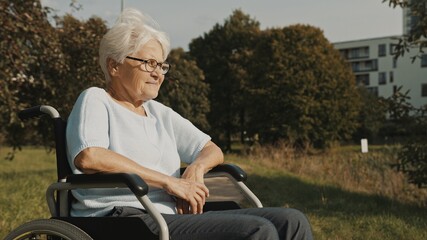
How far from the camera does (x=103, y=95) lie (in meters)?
2.71

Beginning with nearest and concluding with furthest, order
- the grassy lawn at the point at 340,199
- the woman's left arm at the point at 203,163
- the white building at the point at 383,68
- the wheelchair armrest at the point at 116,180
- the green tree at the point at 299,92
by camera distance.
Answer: the wheelchair armrest at the point at 116,180, the woman's left arm at the point at 203,163, the grassy lawn at the point at 340,199, the green tree at the point at 299,92, the white building at the point at 383,68

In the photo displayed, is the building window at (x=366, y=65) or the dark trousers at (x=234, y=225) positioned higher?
the building window at (x=366, y=65)

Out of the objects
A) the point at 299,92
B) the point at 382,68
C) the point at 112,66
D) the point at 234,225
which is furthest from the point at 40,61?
the point at 382,68

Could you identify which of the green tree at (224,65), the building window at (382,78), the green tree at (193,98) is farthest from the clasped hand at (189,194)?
the building window at (382,78)

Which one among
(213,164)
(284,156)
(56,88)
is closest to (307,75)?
(284,156)

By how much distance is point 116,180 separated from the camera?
2.30 m

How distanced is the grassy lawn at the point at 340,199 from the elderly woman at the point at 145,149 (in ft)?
8.75

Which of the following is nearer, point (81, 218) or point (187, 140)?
point (81, 218)

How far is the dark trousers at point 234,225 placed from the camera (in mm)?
2289

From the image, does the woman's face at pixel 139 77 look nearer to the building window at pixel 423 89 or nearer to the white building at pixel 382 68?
the white building at pixel 382 68

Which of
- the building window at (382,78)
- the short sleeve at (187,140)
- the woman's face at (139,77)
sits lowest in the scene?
the short sleeve at (187,140)

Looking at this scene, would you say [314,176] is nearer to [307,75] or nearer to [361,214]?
[361,214]

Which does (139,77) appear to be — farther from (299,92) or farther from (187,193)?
(299,92)

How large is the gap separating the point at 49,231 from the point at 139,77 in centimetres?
79
